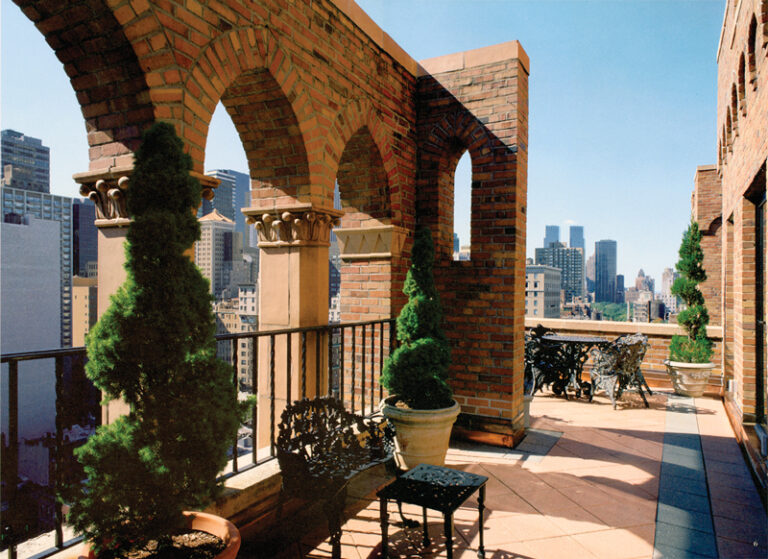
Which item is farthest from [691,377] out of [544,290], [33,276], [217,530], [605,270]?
[605,270]

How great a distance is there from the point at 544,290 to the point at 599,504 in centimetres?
7721

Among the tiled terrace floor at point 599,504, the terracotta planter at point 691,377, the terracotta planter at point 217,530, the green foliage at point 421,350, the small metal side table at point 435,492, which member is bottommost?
the tiled terrace floor at point 599,504

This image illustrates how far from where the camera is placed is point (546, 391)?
7242mm

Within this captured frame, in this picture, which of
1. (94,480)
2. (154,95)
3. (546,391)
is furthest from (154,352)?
(546,391)

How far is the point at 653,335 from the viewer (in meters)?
8.05

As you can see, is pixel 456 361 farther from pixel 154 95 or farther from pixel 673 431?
pixel 154 95

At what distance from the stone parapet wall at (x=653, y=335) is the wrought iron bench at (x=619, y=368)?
1524mm

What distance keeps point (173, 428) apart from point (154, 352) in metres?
0.26

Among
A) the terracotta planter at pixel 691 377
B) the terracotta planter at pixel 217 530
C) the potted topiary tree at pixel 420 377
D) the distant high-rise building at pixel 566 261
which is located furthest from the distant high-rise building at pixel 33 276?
the distant high-rise building at pixel 566 261

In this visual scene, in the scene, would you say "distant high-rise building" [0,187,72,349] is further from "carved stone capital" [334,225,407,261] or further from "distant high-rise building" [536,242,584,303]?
"distant high-rise building" [536,242,584,303]

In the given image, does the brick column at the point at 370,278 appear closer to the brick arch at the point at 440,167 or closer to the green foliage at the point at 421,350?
the brick arch at the point at 440,167

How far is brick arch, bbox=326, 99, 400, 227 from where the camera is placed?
4.27m

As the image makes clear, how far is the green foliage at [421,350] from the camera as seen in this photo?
3.61 metres

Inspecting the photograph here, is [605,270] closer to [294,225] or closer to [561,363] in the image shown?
[561,363]
